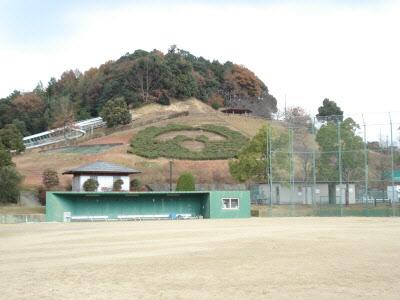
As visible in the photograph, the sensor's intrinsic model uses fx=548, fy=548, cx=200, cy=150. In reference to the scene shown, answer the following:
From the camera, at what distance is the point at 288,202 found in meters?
42.4

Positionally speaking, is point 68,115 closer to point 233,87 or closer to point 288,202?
point 233,87

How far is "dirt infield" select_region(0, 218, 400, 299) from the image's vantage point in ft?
32.2

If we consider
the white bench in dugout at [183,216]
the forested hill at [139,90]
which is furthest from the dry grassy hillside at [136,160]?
the white bench in dugout at [183,216]

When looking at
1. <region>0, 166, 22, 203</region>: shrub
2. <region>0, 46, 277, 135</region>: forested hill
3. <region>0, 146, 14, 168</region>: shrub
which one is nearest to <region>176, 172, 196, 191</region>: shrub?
<region>0, 166, 22, 203</region>: shrub

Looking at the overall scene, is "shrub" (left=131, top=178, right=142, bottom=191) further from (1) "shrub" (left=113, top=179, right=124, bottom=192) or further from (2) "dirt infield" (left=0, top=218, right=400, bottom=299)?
(2) "dirt infield" (left=0, top=218, right=400, bottom=299)

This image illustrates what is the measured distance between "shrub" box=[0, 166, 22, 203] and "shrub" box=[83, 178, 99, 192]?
544 centimetres

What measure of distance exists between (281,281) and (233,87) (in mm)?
101695

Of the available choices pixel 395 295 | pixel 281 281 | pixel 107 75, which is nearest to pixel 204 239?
pixel 281 281

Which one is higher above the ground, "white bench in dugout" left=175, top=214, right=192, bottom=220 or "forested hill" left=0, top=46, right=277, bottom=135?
"forested hill" left=0, top=46, right=277, bottom=135

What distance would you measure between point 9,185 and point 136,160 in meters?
22.0

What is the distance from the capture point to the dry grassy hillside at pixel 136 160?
60.0m

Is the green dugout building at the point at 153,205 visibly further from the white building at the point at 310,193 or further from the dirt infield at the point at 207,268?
the dirt infield at the point at 207,268

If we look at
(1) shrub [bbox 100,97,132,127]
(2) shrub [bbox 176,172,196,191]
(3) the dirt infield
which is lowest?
(3) the dirt infield

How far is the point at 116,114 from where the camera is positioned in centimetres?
8512
